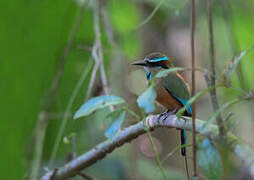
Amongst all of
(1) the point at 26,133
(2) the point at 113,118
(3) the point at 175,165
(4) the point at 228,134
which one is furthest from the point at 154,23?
(4) the point at 228,134

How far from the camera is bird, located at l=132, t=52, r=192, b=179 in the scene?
2.53 metres

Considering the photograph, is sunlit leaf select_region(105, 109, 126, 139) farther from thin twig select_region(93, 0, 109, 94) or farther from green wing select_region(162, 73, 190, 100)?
green wing select_region(162, 73, 190, 100)

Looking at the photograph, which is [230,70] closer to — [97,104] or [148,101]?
[148,101]

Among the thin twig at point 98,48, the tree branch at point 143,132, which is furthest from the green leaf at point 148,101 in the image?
the thin twig at point 98,48

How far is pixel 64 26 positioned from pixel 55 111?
0.71 metres

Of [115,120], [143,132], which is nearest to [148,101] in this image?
[115,120]

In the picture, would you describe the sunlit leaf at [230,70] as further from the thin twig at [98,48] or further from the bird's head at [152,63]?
the bird's head at [152,63]

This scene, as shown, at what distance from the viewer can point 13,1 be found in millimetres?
3363

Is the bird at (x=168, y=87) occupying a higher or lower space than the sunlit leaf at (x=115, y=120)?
lower

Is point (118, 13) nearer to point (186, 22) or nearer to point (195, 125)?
point (186, 22)

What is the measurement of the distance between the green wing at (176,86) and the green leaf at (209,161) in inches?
45.2

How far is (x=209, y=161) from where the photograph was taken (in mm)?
1285

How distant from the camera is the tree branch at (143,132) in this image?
1.09m

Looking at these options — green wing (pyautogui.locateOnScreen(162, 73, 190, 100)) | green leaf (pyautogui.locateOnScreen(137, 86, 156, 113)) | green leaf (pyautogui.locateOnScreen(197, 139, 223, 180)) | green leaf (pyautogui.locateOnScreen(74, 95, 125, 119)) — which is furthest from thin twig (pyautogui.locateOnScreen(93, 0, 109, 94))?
green leaf (pyautogui.locateOnScreen(197, 139, 223, 180))
